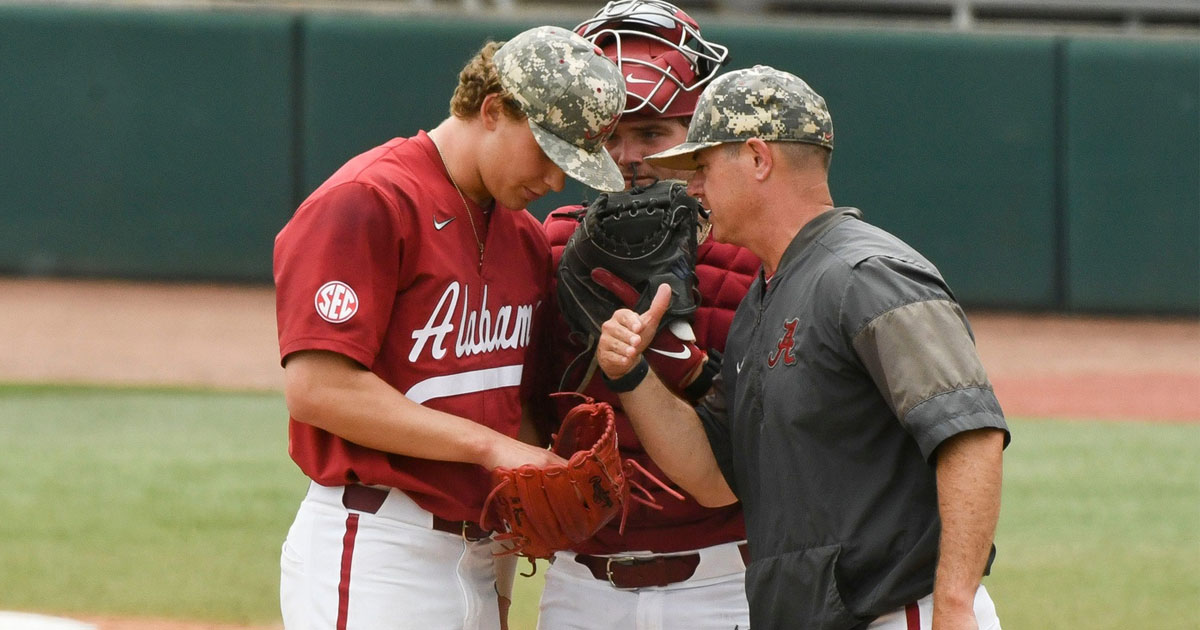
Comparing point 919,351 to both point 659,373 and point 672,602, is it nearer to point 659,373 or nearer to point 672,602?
point 659,373

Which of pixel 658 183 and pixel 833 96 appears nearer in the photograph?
pixel 658 183

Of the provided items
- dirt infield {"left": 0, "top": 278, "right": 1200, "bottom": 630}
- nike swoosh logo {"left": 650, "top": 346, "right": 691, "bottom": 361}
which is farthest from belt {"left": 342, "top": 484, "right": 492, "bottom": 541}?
dirt infield {"left": 0, "top": 278, "right": 1200, "bottom": 630}

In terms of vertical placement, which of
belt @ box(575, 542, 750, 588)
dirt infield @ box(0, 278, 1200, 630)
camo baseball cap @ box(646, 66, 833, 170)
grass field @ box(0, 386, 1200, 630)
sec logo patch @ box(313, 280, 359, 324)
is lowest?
dirt infield @ box(0, 278, 1200, 630)

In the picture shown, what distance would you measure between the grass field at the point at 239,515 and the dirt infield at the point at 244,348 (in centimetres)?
91

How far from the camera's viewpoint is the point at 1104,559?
6398 millimetres

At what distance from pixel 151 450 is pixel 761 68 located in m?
6.57

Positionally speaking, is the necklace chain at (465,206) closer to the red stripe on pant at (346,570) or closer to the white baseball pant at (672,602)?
the red stripe on pant at (346,570)

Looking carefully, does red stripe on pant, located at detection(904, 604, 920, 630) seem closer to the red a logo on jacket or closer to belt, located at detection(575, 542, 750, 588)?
the red a logo on jacket

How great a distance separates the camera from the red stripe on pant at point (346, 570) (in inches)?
98.7

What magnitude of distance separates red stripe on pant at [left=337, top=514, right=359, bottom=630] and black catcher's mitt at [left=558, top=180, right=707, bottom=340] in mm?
632

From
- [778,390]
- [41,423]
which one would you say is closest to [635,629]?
[778,390]

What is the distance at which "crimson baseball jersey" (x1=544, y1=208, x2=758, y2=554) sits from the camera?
2.93 meters

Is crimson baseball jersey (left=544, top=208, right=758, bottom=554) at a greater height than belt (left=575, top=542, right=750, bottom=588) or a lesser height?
greater

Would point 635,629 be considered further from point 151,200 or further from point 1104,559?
point 151,200
